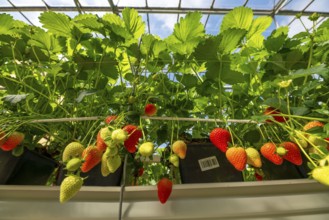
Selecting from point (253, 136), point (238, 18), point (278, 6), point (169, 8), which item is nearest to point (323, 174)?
point (253, 136)

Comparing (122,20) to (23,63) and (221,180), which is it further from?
(221,180)

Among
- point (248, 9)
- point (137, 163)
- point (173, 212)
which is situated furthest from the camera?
point (137, 163)

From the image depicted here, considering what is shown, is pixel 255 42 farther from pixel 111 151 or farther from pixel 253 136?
pixel 111 151

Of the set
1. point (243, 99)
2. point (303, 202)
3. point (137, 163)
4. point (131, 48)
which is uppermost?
point (131, 48)

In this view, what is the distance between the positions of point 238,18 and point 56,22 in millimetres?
529

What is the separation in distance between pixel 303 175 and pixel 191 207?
392mm

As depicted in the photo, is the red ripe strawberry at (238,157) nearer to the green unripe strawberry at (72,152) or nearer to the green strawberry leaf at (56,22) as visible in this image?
the green unripe strawberry at (72,152)

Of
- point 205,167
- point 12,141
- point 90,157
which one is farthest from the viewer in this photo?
point 205,167

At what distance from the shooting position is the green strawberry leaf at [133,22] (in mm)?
710

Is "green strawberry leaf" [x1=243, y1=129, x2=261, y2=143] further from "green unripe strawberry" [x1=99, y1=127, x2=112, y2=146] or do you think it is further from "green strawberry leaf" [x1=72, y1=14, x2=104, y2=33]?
"green strawberry leaf" [x1=72, y1=14, x2=104, y2=33]

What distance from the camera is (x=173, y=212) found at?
0.59m

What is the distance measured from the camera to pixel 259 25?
2.49 feet

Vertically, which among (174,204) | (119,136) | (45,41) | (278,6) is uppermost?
(278,6)

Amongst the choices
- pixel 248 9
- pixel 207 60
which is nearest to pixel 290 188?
pixel 207 60
